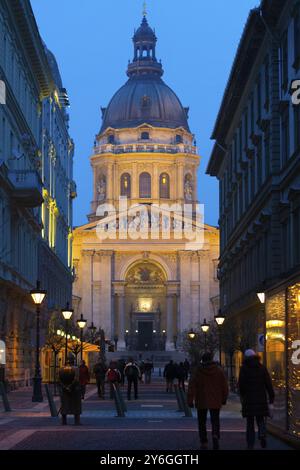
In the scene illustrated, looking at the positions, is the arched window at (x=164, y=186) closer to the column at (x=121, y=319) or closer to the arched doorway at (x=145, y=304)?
A: the arched doorway at (x=145, y=304)

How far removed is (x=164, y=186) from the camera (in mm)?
148875

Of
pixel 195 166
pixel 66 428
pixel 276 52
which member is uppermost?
pixel 195 166

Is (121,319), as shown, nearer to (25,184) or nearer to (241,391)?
(25,184)

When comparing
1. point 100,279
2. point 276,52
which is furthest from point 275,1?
point 100,279

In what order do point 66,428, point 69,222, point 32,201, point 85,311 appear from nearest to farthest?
point 66,428, point 32,201, point 69,222, point 85,311

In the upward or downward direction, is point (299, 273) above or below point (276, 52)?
below

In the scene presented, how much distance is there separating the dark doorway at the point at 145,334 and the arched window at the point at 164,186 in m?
19.1

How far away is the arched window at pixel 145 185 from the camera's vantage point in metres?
148

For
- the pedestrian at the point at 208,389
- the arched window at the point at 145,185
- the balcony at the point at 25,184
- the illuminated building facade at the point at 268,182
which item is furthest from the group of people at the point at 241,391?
the arched window at the point at 145,185

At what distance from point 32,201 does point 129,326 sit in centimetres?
8984

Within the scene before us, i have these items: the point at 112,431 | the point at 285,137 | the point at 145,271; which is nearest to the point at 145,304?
the point at 145,271

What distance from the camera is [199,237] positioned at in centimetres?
13400

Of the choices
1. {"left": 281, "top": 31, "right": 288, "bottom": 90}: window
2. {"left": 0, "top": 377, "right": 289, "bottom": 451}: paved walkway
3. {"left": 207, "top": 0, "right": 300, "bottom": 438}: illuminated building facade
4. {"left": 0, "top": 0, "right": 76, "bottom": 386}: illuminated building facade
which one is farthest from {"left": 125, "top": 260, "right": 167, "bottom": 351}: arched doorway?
{"left": 0, "top": 377, "right": 289, "bottom": 451}: paved walkway
